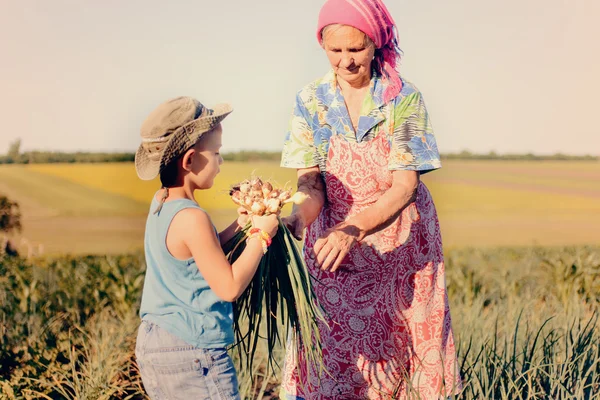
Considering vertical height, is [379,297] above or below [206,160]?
below

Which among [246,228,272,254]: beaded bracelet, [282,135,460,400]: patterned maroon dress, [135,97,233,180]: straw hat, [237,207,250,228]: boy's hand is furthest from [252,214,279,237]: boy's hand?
[282,135,460,400]: patterned maroon dress

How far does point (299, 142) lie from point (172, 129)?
0.84 m

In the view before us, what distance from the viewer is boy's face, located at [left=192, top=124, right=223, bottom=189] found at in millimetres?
2359

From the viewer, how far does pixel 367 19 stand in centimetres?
276

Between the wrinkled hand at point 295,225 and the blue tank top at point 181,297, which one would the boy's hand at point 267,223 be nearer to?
the blue tank top at point 181,297

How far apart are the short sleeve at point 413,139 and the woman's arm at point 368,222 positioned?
0.15ft

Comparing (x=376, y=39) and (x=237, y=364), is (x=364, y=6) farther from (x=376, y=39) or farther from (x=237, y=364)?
(x=237, y=364)

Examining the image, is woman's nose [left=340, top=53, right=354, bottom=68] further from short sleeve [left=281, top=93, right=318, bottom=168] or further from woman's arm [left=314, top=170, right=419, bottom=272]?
woman's arm [left=314, top=170, right=419, bottom=272]

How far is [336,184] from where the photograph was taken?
3000 mm

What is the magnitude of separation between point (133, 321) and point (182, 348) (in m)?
2.79

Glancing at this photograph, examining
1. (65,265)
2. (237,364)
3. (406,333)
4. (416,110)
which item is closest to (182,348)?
(406,333)

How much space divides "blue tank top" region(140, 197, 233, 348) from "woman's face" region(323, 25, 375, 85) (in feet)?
3.06

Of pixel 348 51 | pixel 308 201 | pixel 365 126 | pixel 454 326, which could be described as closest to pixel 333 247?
pixel 308 201

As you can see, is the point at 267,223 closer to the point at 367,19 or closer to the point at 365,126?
the point at 365,126
